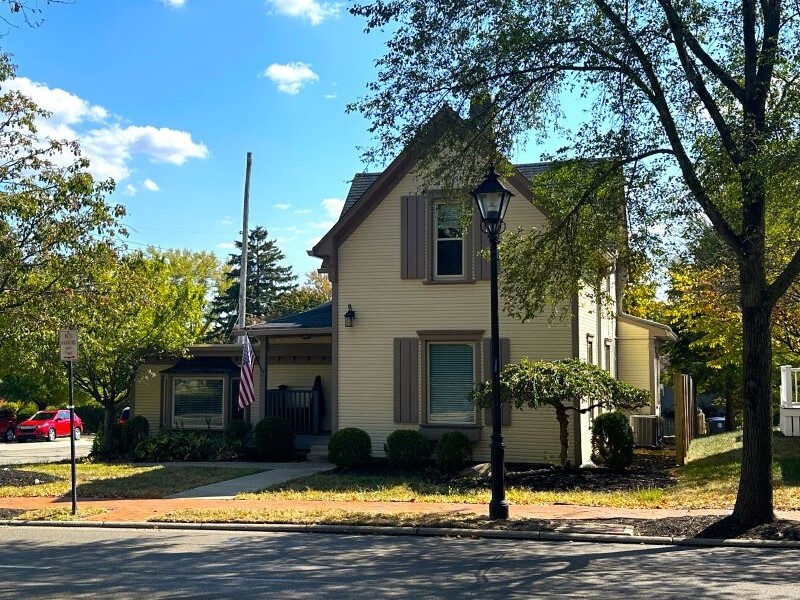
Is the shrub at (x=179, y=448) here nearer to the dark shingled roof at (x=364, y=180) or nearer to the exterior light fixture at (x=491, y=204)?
the dark shingled roof at (x=364, y=180)

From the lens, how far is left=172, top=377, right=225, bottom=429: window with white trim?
23.1m

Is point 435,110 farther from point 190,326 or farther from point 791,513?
point 190,326

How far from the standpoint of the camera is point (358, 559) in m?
9.42

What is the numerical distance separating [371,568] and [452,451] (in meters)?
8.56

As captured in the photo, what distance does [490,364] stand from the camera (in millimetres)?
18234

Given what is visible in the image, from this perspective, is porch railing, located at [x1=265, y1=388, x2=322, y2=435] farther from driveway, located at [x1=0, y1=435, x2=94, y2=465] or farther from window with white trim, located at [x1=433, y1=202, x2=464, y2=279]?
driveway, located at [x1=0, y1=435, x2=94, y2=465]

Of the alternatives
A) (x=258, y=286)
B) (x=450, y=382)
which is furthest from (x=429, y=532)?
(x=258, y=286)

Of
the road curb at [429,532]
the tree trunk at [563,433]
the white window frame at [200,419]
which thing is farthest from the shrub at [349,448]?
the road curb at [429,532]

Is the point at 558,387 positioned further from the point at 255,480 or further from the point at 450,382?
the point at 255,480

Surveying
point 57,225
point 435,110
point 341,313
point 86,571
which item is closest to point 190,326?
point 341,313

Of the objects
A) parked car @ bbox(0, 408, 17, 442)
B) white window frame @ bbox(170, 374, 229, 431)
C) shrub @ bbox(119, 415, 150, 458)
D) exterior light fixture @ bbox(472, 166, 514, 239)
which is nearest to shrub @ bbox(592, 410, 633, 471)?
exterior light fixture @ bbox(472, 166, 514, 239)

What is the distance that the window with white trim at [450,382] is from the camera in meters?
18.5

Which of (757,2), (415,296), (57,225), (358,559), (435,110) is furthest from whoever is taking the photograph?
(415,296)

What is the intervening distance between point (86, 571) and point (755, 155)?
872 cm
